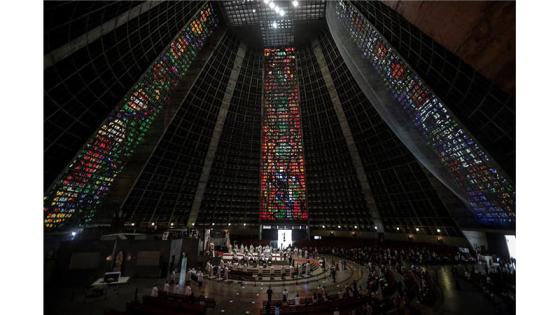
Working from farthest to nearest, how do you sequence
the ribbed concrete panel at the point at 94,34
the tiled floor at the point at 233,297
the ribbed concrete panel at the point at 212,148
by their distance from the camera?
the ribbed concrete panel at the point at 212,148 → the ribbed concrete panel at the point at 94,34 → the tiled floor at the point at 233,297

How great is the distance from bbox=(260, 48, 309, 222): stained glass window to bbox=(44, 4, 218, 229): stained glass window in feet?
49.5

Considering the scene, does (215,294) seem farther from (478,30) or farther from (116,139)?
(116,139)

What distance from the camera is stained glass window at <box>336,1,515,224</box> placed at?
2055cm

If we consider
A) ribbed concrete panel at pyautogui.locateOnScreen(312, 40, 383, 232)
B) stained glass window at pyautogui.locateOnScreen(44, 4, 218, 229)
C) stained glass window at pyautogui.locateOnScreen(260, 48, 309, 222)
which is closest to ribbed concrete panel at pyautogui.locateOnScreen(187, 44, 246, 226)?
stained glass window at pyautogui.locateOnScreen(260, 48, 309, 222)

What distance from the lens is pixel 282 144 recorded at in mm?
48406

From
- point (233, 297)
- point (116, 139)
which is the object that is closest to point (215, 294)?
point (233, 297)

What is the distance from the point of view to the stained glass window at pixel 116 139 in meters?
27.4

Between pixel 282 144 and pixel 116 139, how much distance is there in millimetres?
26215

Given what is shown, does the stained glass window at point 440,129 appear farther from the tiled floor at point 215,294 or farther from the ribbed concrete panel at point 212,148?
the ribbed concrete panel at point 212,148

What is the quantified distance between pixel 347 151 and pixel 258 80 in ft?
64.0

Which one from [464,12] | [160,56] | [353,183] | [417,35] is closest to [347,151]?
[353,183]

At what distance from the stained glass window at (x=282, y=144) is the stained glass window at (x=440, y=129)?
73.1 feet

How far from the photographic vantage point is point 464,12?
6953mm

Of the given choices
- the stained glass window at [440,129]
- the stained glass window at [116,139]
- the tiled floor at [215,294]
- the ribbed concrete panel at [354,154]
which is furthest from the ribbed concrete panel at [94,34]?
the ribbed concrete panel at [354,154]
